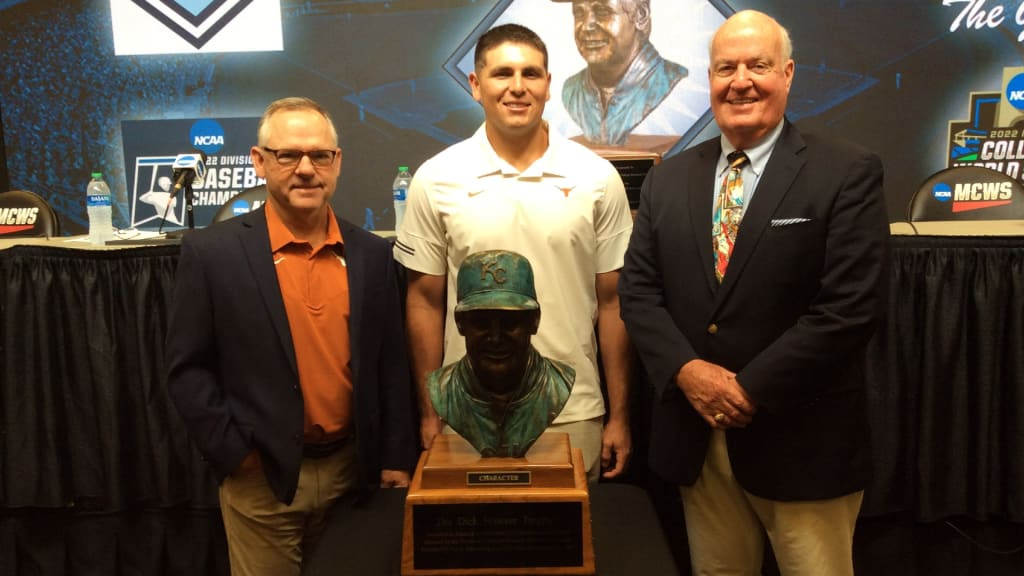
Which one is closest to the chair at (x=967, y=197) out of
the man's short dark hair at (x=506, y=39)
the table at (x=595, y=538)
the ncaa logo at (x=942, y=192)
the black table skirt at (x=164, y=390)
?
the ncaa logo at (x=942, y=192)

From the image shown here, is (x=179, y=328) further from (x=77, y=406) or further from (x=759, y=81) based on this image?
(x=759, y=81)

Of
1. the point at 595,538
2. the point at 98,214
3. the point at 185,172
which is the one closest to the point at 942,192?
the point at 595,538

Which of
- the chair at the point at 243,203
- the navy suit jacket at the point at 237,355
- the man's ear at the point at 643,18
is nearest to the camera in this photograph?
the navy suit jacket at the point at 237,355

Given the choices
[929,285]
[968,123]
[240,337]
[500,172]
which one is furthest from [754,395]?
[968,123]

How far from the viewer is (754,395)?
69.8 inches

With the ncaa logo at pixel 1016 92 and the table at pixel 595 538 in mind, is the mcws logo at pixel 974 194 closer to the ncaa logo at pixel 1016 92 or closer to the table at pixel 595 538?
the ncaa logo at pixel 1016 92

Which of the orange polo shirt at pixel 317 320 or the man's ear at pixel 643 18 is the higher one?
the man's ear at pixel 643 18

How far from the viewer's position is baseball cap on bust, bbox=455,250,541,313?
1.58 m

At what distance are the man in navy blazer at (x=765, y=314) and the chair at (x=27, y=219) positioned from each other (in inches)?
116

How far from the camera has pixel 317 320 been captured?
192 centimetres

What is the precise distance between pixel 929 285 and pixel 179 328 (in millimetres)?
2256

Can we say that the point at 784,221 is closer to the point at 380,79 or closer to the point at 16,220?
the point at 380,79

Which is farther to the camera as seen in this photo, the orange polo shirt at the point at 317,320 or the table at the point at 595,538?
the orange polo shirt at the point at 317,320

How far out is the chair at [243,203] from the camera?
3400 millimetres
